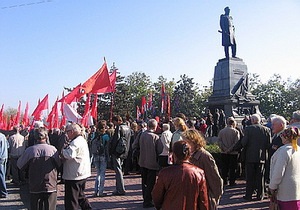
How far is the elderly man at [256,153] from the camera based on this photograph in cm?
861

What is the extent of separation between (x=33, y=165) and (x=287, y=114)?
58.3 meters

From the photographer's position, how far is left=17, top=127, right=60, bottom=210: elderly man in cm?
594

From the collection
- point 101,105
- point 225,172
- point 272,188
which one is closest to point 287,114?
point 101,105

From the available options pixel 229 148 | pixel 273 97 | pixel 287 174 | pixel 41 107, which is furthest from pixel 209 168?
pixel 273 97

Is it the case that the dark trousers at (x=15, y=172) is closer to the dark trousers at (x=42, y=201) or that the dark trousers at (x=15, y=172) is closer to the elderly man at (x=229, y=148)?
the dark trousers at (x=42, y=201)

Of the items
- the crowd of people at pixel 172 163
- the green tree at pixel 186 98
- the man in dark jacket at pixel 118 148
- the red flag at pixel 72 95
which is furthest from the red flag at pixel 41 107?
the green tree at pixel 186 98

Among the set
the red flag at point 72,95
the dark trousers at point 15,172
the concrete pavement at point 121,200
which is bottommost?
the concrete pavement at point 121,200

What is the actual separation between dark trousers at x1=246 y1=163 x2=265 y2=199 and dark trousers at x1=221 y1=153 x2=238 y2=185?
1659mm

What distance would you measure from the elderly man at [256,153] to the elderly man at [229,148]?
4.23ft

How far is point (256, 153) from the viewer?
8.59 metres

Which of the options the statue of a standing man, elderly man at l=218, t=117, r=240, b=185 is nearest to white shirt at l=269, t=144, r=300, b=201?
elderly man at l=218, t=117, r=240, b=185

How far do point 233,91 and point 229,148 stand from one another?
12728mm

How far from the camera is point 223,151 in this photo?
34.0 feet

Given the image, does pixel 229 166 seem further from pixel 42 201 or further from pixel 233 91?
pixel 233 91
